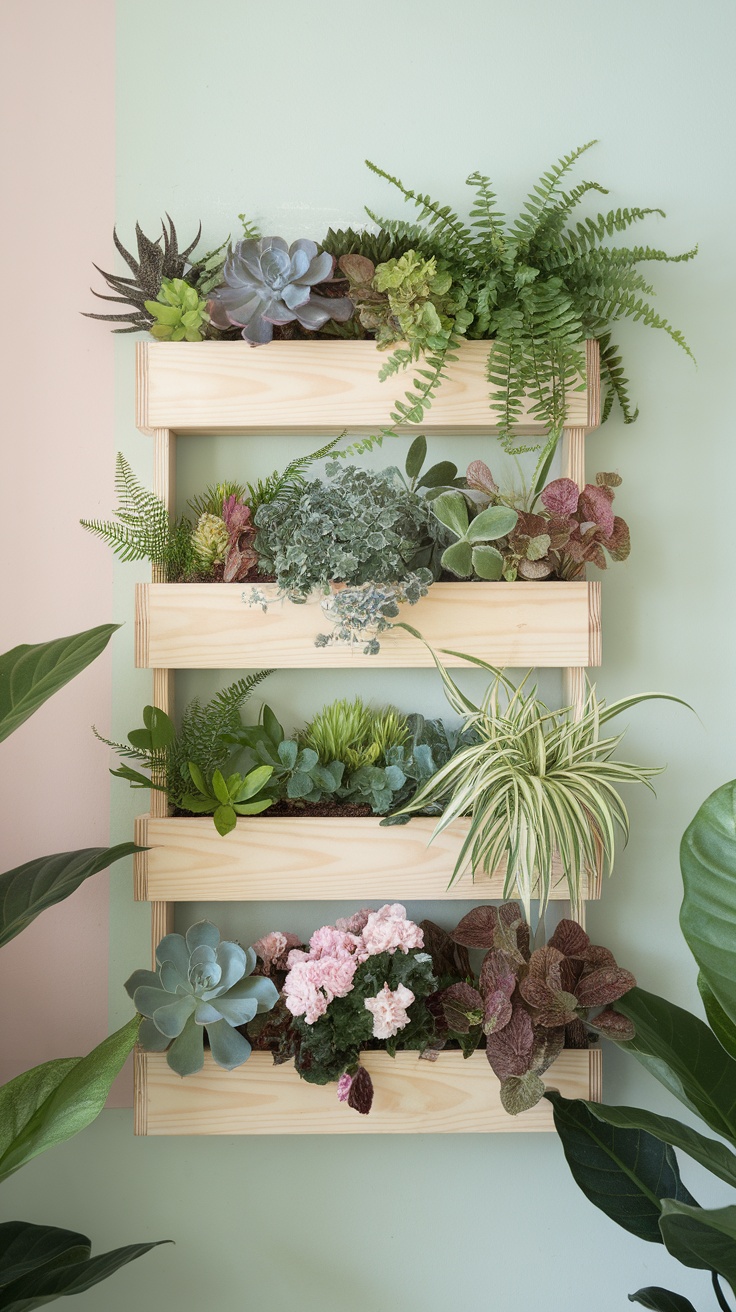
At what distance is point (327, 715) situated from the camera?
139 cm

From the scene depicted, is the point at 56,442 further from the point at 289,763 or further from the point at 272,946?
the point at 272,946

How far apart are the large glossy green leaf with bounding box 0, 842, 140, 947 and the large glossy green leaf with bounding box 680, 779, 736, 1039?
0.74m

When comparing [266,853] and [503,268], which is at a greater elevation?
[503,268]

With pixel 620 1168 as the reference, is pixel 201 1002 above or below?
above

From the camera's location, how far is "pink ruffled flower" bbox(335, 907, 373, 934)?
1338 mm

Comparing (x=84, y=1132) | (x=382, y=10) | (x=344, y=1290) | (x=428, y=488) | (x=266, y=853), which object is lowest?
(x=344, y=1290)

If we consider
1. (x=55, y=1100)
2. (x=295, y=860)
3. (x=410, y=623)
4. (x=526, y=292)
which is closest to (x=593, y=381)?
(x=526, y=292)

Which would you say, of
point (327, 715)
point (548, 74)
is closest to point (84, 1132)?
point (327, 715)

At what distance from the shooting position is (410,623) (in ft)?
4.33

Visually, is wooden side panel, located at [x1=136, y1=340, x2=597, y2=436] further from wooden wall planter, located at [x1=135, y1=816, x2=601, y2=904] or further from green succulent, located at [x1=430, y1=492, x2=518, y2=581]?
wooden wall planter, located at [x1=135, y1=816, x2=601, y2=904]

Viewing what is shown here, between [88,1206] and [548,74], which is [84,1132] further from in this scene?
[548,74]

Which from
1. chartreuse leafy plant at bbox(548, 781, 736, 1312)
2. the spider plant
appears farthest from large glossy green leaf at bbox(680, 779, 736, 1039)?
the spider plant

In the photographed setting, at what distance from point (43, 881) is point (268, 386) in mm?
787

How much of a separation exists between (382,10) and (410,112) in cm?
18
